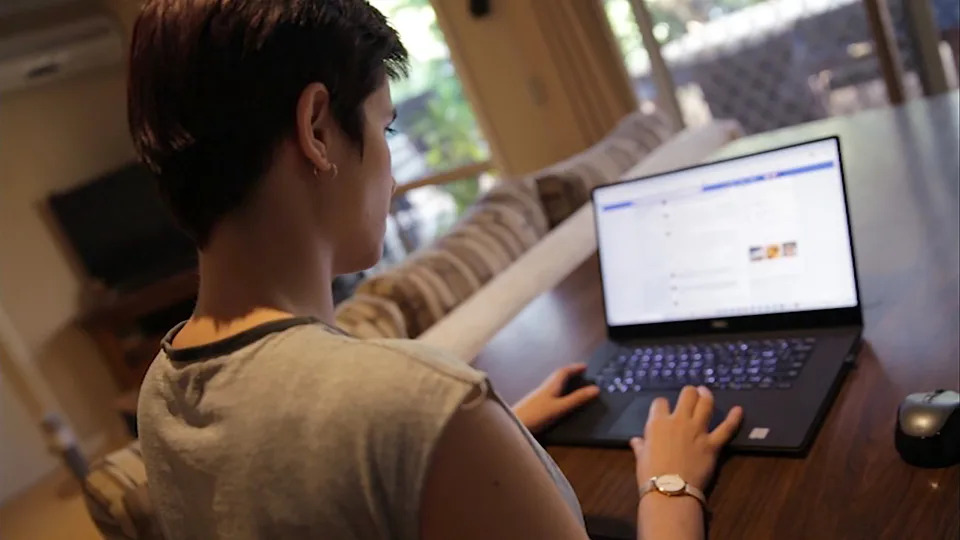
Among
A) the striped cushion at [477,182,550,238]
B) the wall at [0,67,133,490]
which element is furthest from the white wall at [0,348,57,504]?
the striped cushion at [477,182,550,238]

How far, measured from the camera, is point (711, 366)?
43.6 inches

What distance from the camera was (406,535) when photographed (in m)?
0.60

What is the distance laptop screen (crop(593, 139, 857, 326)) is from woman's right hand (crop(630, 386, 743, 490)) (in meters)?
0.24

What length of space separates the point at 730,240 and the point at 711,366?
0.19 metres

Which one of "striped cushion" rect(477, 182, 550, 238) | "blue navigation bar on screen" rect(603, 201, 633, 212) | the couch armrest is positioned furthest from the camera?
"striped cushion" rect(477, 182, 550, 238)

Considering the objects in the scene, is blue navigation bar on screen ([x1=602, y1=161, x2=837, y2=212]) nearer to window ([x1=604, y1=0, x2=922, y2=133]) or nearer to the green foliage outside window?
window ([x1=604, y1=0, x2=922, y2=133])

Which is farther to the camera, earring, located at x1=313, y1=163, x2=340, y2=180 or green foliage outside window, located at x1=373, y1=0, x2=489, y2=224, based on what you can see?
green foliage outside window, located at x1=373, y1=0, x2=489, y2=224

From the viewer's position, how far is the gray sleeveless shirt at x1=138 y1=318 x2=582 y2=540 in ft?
1.93

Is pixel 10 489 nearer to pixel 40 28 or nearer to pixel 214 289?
pixel 40 28

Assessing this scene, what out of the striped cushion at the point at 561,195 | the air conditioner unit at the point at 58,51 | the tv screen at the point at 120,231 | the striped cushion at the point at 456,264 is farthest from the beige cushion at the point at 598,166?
the air conditioner unit at the point at 58,51

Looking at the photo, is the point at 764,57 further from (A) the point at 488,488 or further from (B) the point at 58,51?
(A) the point at 488,488

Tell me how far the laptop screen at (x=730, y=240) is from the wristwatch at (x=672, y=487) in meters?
0.38

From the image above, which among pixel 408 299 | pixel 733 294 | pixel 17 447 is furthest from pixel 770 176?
pixel 17 447

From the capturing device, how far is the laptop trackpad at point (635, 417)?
1.03 m
